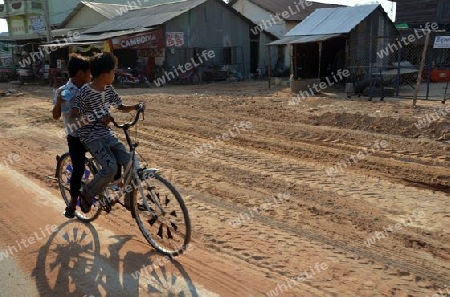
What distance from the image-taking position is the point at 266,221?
4703 millimetres

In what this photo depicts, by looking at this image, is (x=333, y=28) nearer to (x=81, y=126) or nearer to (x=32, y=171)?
(x=32, y=171)

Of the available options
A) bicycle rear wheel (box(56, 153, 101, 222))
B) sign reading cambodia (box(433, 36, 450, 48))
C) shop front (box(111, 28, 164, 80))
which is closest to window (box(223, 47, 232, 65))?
shop front (box(111, 28, 164, 80))

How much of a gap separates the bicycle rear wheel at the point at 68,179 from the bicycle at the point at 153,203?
31 centimetres

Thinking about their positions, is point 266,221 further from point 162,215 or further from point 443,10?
point 443,10

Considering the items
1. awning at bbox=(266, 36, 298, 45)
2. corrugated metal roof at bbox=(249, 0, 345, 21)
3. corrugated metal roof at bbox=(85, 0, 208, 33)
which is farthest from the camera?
corrugated metal roof at bbox=(249, 0, 345, 21)

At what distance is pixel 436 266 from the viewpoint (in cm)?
368

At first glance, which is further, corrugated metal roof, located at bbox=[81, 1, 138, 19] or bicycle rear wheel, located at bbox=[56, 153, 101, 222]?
corrugated metal roof, located at bbox=[81, 1, 138, 19]

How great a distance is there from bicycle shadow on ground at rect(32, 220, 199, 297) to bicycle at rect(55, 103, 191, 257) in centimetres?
18

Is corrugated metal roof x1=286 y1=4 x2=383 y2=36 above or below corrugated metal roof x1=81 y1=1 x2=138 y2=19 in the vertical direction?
below

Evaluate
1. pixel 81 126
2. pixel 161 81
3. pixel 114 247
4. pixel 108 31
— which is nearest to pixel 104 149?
pixel 81 126

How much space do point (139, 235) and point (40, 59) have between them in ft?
107

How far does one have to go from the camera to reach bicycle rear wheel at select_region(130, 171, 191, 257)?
151 inches

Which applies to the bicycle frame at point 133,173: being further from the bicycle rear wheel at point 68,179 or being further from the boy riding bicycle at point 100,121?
the bicycle rear wheel at point 68,179

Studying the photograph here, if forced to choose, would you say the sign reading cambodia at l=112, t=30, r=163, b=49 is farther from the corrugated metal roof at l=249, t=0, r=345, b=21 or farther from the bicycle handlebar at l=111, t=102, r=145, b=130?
the bicycle handlebar at l=111, t=102, r=145, b=130
